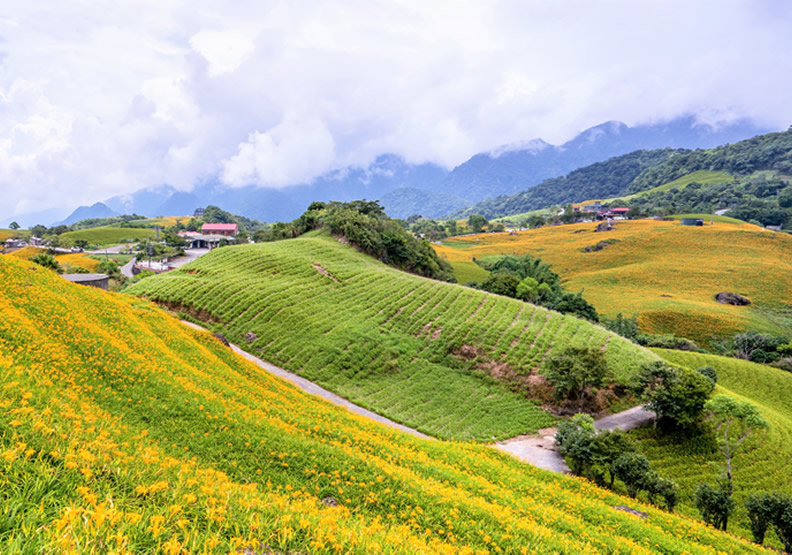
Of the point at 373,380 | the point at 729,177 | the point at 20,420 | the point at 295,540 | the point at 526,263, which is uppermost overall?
the point at 729,177

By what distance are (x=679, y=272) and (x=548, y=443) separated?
267ft

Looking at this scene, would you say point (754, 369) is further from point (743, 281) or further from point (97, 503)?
point (97, 503)

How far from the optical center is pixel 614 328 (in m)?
54.2

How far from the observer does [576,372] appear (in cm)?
2395

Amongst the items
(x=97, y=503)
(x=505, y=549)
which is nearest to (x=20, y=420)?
(x=97, y=503)

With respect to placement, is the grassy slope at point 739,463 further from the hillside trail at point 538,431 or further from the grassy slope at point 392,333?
the grassy slope at point 392,333

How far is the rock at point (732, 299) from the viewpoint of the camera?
65.4m

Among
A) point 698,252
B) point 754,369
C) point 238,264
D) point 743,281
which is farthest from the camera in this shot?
point 698,252

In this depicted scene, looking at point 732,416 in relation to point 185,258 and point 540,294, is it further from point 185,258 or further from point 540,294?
point 185,258

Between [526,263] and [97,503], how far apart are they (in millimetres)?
88100

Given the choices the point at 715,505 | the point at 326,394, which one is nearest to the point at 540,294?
the point at 326,394

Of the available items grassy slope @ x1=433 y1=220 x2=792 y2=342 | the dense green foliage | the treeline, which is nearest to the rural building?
the treeline

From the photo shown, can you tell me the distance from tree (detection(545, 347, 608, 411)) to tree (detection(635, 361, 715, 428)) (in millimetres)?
2963

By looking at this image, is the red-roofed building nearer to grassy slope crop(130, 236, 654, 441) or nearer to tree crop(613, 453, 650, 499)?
grassy slope crop(130, 236, 654, 441)
